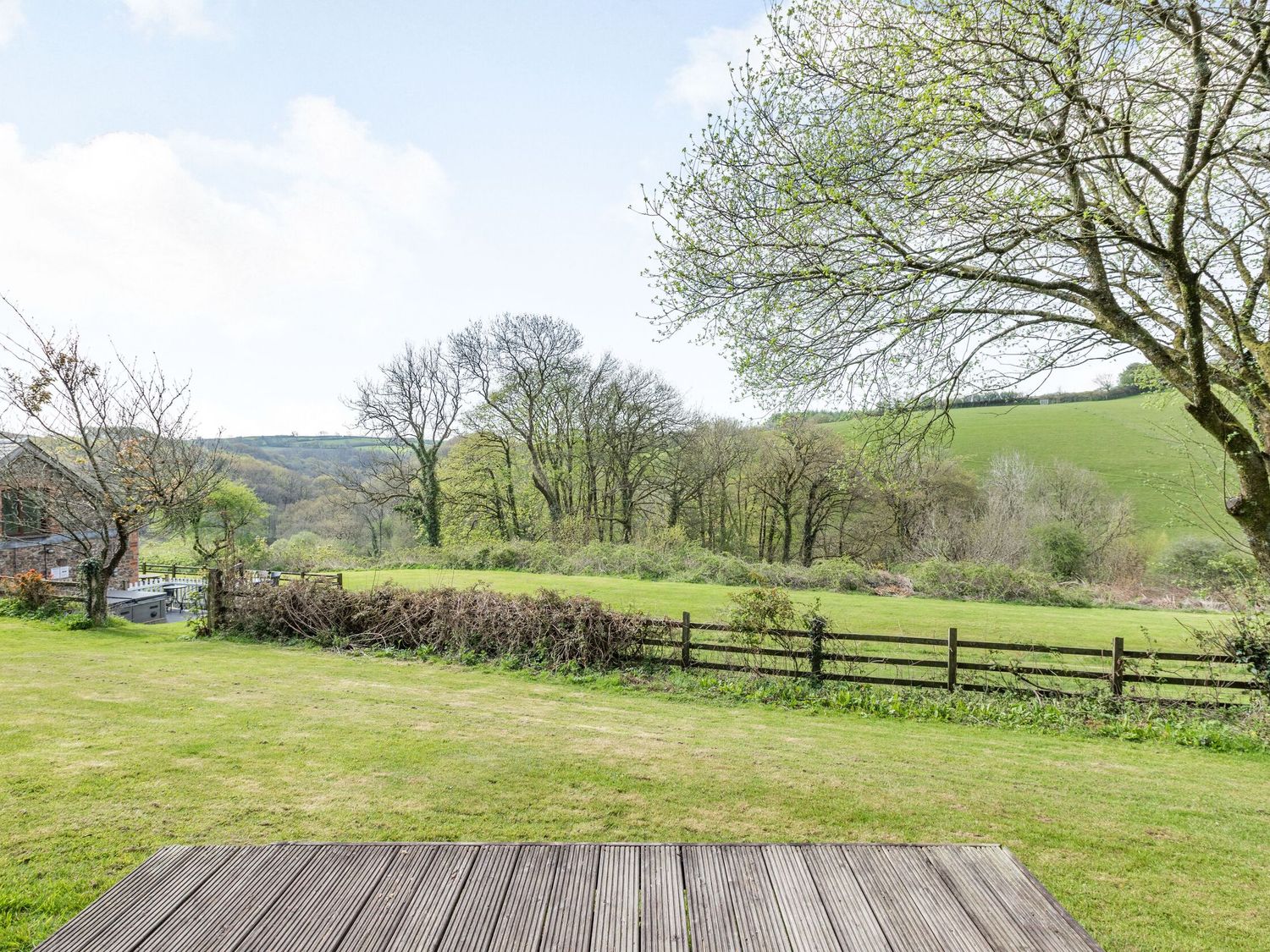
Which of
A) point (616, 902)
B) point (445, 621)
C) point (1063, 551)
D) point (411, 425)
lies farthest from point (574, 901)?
point (411, 425)

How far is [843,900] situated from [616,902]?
60 cm

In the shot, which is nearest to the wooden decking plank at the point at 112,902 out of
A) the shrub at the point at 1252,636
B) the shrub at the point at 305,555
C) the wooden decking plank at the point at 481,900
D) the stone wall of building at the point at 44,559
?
the wooden decking plank at the point at 481,900

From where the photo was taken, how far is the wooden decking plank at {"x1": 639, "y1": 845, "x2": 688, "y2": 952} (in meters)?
1.43

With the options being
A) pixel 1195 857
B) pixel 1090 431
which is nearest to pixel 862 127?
pixel 1195 857

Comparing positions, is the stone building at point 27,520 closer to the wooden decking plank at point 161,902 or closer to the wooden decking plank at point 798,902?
the wooden decking plank at point 161,902

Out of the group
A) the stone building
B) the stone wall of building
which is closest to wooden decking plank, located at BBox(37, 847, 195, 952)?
the stone building

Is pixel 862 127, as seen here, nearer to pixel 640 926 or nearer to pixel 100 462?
pixel 640 926

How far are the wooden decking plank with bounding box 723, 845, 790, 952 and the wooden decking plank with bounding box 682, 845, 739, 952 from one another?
0.02 m

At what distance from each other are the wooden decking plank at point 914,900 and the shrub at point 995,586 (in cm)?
2211

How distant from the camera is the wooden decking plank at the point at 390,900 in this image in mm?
1418

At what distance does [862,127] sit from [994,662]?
26.6 ft

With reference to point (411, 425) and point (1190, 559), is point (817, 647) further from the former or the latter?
point (411, 425)

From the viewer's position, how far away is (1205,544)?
2402 centimetres

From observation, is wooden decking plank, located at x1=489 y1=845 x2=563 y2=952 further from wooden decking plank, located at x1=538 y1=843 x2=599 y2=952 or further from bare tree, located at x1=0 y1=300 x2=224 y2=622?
bare tree, located at x1=0 y1=300 x2=224 y2=622
